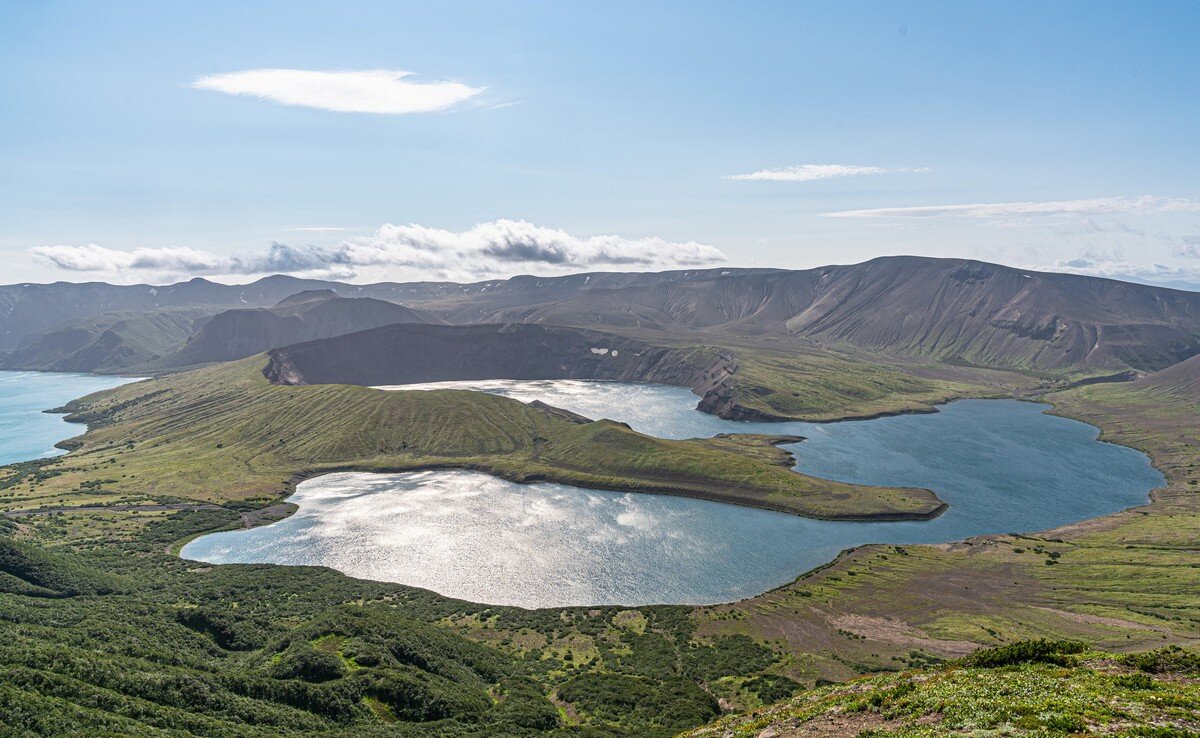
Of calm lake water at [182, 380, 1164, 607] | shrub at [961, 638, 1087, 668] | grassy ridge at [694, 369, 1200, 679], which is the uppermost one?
shrub at [961, 638, 1087, 668]

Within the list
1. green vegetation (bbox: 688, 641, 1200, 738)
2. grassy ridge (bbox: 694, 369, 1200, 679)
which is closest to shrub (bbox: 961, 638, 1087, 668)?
green vegetation (bbox: 688, 641, 1200, 738)

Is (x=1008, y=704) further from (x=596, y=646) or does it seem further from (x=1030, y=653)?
(x=596, y=646)

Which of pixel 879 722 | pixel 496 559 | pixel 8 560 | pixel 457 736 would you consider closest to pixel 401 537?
Result: pixel 496 559

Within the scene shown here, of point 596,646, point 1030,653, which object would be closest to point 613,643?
point 596,646

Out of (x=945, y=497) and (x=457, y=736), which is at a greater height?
(x=457, y=736)

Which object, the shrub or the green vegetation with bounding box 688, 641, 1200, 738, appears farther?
the shrub

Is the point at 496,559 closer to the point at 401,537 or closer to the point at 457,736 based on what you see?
the point at 401,537

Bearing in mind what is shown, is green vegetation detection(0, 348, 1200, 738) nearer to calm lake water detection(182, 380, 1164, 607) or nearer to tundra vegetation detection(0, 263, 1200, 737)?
tundra vegetation detection(0, 263, 1200, 737)

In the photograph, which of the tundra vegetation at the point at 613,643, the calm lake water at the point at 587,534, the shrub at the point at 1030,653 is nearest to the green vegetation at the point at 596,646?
the shrub at the point at 1030,653

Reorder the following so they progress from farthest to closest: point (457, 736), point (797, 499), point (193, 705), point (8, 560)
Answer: point (797, 499) < point (8, 560) < point (457, 736) < point (193, 705)
